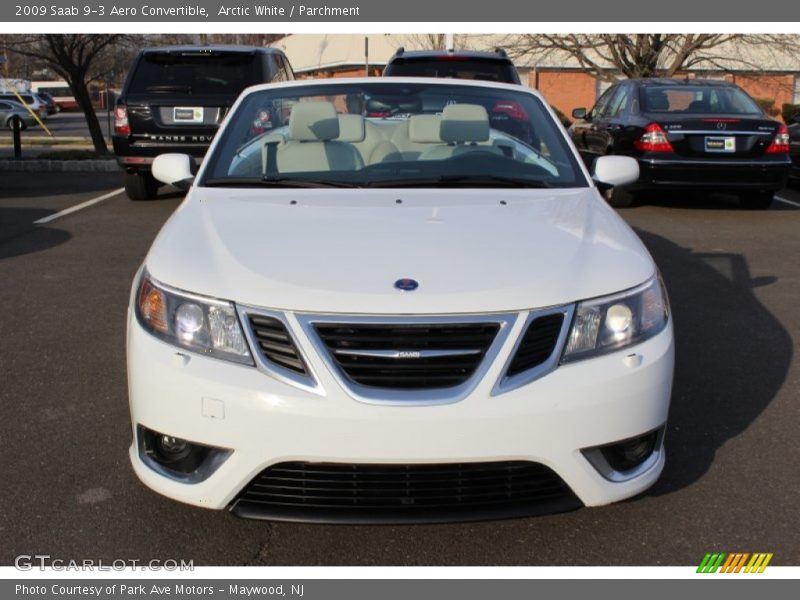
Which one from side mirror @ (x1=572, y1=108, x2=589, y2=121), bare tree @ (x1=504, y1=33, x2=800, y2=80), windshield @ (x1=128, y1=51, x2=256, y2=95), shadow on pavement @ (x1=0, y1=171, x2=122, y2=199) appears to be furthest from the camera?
bare tree @ (x1=504, y1=33, x2=800, y2=80)

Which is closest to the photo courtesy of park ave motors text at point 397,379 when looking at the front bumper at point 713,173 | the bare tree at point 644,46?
the front bumper at point 713,173

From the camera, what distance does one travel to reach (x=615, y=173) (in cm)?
451

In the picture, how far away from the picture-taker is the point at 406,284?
9.59ft

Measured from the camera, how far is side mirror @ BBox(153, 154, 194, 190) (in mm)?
4500

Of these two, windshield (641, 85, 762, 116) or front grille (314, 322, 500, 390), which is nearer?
front grille (314, 322, 500, 390)

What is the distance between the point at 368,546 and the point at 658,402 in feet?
3.60

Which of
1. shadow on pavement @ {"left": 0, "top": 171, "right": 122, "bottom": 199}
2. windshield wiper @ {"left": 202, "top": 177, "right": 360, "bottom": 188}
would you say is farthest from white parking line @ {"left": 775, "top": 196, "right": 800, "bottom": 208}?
windshield wiper @ {"left": 202, "top": 177, "right": 360, "bottom": 188}

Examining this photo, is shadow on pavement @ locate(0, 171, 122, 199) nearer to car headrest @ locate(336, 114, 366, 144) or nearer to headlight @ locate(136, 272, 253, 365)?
car headrest @ locate(336, 114, 366, 144)

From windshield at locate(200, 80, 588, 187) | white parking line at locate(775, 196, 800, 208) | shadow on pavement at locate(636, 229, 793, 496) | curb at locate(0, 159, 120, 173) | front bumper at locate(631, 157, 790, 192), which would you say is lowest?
curb at locate(0, 159, 120, 173)

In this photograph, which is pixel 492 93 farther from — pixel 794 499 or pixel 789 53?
pixel 789 53

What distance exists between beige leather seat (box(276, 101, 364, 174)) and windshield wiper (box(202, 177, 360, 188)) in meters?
0.14

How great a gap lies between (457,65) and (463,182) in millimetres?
7612

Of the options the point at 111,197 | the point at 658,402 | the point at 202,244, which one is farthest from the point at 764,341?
the point at 111,197

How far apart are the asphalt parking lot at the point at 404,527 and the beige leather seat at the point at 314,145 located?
1442 millimetres
